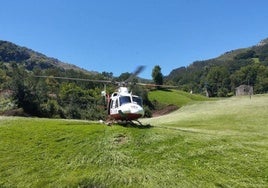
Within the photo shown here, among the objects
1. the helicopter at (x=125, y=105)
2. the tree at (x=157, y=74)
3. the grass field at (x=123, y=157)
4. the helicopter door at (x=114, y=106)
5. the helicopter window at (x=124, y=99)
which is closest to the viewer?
the grass field at (x=123, y=157)

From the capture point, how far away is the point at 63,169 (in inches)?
869

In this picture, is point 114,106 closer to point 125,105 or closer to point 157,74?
point 125,105

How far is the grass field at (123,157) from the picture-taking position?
20234mm

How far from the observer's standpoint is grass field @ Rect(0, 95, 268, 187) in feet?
66.4

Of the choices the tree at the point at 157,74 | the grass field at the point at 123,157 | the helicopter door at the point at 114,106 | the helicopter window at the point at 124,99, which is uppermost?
the tree at the point at 157,74

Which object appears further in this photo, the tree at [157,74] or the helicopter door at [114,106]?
the tree at [157,74]

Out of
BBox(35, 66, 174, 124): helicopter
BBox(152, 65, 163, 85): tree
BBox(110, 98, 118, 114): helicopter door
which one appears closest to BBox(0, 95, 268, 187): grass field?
BBox(35, 66, 174, 124): helicopter

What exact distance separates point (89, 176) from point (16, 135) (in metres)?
9.27

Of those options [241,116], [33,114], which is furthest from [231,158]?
[33,114]

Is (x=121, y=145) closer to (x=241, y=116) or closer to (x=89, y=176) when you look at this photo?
(x=89, y=176)

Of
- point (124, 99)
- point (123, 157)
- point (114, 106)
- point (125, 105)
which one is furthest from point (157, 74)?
point (123, 157)

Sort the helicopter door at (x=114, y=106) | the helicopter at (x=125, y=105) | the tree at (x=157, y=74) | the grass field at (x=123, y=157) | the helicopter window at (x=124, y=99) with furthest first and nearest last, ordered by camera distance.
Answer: the tree at (x=157, y=74) < the helicopter door at (x=114, y=106) < the helicopter window at (x=124, y=99) < the helicopter at (x=125, y=105) < the grass field at (x=123, y=157)

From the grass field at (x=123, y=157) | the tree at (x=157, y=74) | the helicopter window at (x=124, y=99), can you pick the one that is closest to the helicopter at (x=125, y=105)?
the helicopter window at (x=124, y=99)

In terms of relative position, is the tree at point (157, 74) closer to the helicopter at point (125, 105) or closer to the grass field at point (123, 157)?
the helicopter at point (125, 105)
